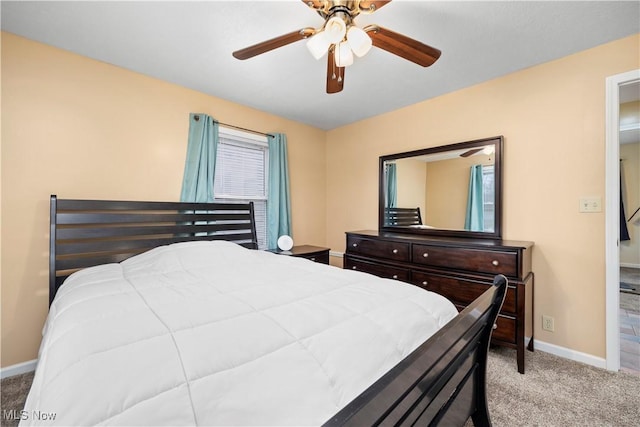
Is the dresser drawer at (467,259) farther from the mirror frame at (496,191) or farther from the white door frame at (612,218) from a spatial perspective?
the white door frame at (612,218)

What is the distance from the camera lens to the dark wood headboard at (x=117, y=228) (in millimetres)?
2051

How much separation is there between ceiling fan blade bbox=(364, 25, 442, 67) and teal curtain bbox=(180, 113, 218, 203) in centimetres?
197

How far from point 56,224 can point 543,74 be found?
13.4 ft

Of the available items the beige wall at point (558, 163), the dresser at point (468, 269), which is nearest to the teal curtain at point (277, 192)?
the dresser at point (468, 269)

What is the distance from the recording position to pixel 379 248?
9.53 feet

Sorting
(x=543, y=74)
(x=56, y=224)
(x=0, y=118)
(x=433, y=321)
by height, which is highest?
(x=543, y=74)

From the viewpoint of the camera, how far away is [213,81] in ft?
8.80

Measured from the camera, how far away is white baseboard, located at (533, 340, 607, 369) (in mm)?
2100

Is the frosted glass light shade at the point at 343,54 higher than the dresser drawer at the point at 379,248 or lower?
higher

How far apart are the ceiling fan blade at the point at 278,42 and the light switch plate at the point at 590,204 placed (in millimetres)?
2414

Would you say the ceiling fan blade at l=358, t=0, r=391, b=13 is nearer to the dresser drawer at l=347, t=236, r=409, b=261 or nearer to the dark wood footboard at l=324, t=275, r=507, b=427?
the dark wood footboard at l=324, t=275, r=507, b=427

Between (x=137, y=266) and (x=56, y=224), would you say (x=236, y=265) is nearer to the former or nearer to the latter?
(x=137, y=266)

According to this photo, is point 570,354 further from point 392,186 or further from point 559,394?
point 392,186

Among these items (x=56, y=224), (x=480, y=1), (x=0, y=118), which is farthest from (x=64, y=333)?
(x=480, y=1)
